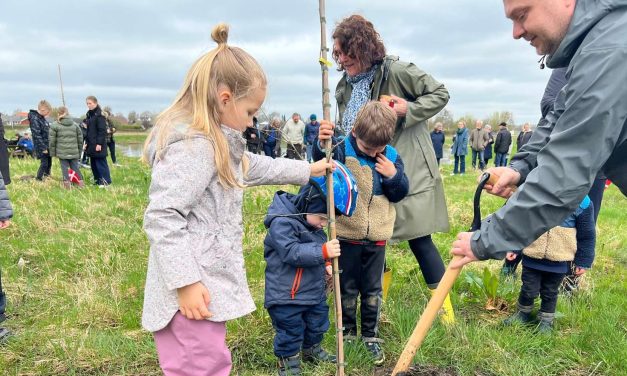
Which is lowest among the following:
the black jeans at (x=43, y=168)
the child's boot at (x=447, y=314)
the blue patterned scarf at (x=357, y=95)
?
the child's boot at (x=447, y=314)

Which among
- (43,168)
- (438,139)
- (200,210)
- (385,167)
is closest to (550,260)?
(385,167)

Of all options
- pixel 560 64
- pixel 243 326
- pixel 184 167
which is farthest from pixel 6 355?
pixel 560 64

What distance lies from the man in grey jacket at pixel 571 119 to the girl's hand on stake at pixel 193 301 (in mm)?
1050

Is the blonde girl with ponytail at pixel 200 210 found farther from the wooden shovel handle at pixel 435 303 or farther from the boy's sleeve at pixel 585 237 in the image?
the boy's sleeve at pixel 585 237

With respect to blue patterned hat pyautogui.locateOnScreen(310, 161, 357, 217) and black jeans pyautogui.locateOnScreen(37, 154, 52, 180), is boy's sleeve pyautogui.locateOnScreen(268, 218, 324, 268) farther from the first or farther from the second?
black jeans pyautogui.locateOnScreen(37, 154, 52, 180)

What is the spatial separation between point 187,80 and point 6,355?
6.95 feet

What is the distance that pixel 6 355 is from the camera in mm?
2865

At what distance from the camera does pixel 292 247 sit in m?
2.58

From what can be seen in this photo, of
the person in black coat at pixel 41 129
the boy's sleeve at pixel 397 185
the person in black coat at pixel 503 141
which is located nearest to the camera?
the boy's sleeve at pixel 397 185

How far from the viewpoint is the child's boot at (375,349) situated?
2865 mm

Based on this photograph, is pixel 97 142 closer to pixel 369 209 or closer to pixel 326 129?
pixel 369 209

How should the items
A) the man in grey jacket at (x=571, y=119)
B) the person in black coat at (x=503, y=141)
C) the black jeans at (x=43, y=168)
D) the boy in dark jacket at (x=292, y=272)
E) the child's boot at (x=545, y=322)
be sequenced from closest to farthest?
the man in grey jacket at (x=571, y=119) → the boy in dark jacket at (x=292, y=272) → the child's boot at (x=545, y=322) → the black jeans at (x=43, y=168) → the person in black coat at (x=503, y=141)

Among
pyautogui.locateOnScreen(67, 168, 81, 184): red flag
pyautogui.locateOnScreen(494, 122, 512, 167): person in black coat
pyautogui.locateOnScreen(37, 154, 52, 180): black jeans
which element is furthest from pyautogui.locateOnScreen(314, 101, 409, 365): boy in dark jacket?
pyautogui.locateOnScreen(494, 122, 512, 167): person in black coat

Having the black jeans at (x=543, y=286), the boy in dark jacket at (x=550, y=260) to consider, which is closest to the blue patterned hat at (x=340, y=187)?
the boy in dark jacket at (x=550, y=260)
